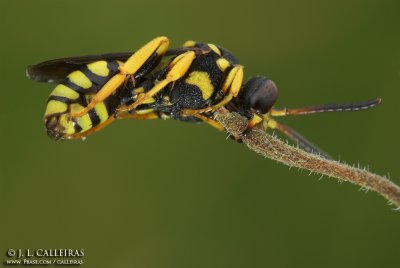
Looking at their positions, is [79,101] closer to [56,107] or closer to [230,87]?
[56,107]

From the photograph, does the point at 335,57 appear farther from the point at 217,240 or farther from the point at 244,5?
the point at 217,240

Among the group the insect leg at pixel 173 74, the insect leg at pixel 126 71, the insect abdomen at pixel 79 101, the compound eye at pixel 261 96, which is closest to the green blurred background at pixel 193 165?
the insect abdomen at pixel 79 101

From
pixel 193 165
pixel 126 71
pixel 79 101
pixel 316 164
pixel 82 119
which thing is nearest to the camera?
pixel 316 164

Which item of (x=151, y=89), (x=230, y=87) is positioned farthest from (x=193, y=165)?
(x=151, y=89)

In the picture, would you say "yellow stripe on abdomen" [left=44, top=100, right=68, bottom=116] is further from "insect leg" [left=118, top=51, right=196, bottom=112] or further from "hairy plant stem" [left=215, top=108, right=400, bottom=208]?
"hairy plant stem" [left=215, top=108, right=400, bottom=208]

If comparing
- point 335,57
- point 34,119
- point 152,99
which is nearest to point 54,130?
point 152,99

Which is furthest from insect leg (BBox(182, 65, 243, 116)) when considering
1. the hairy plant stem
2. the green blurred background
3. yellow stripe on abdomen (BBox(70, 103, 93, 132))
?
the green blurred background

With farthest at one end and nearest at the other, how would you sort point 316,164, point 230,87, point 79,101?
1. point 230,87
2. point 79,101
3. point 316,164
